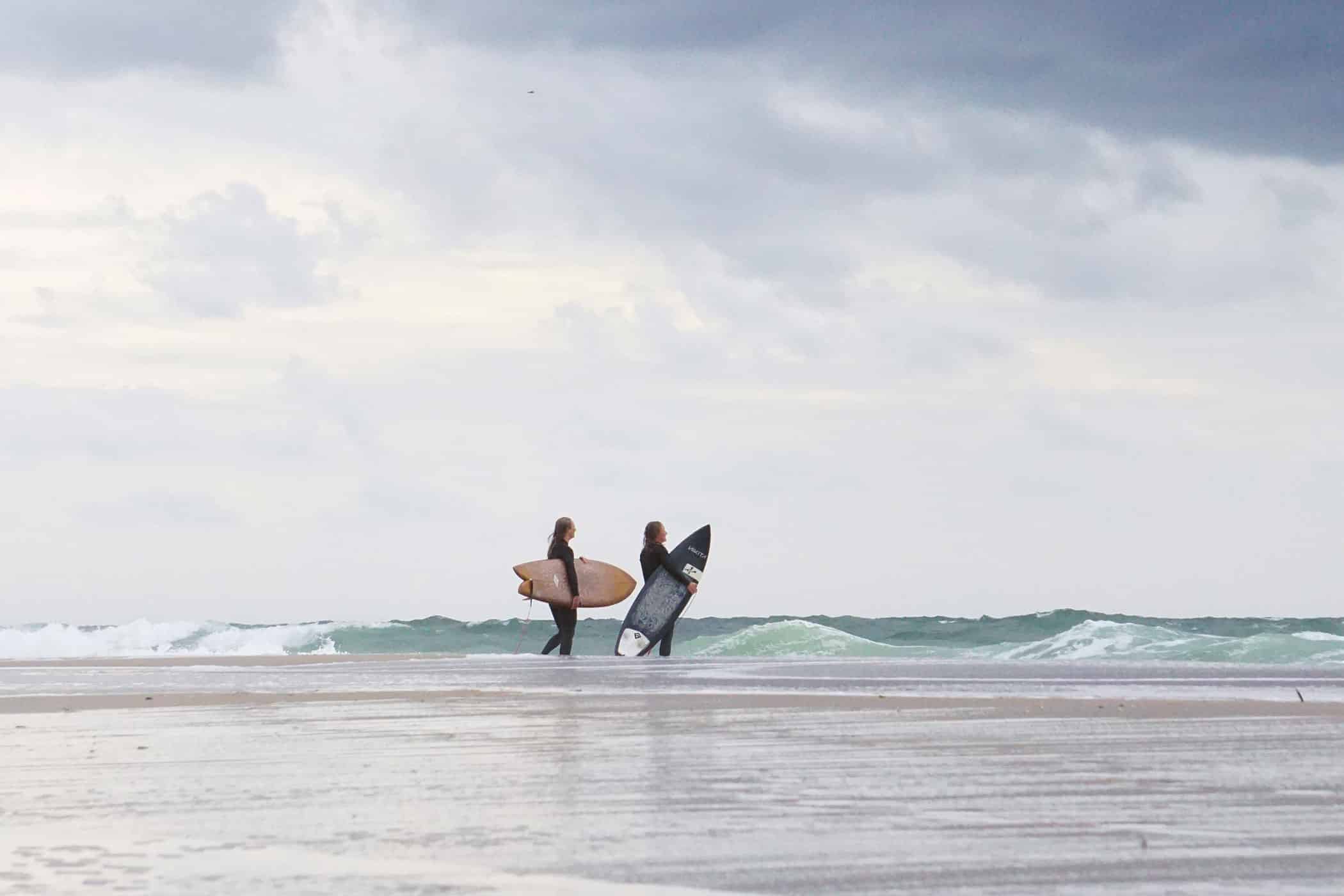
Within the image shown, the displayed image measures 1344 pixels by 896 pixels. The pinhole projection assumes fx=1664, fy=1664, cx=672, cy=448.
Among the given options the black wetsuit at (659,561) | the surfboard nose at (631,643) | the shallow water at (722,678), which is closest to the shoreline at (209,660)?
the shallow water at (722,678)

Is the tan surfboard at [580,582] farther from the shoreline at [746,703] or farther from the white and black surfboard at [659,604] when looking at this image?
the shoreline at [746,703]

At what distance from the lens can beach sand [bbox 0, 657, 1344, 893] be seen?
3609 mm

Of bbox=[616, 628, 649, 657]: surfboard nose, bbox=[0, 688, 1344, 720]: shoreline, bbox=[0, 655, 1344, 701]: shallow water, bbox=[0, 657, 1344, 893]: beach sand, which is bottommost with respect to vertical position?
bbox=[0, 657, 1344, 893]: beach sand

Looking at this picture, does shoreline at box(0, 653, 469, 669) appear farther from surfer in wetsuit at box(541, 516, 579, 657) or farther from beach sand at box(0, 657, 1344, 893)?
beach sand at box(0, 657, 1344, 893)

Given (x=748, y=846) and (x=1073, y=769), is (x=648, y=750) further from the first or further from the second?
(x=748, y=846)

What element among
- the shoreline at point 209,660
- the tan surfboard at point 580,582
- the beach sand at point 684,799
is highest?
the tan surfboard at point 580,582

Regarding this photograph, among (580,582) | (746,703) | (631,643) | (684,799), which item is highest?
Result: (580,582)

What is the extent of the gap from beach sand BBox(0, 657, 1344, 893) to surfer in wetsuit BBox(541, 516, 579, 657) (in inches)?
379

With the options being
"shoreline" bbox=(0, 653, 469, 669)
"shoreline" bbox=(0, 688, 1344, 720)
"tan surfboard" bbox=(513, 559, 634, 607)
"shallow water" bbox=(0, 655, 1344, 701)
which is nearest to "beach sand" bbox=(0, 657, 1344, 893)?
"shoreline" bbox=(0, 688, 1344, 720)

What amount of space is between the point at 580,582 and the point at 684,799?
18230 mm

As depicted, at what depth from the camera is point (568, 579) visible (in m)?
18.8

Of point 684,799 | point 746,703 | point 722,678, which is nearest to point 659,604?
point 722,678

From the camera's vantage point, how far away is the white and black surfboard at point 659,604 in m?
19.7

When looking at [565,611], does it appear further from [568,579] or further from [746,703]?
[746,703]
